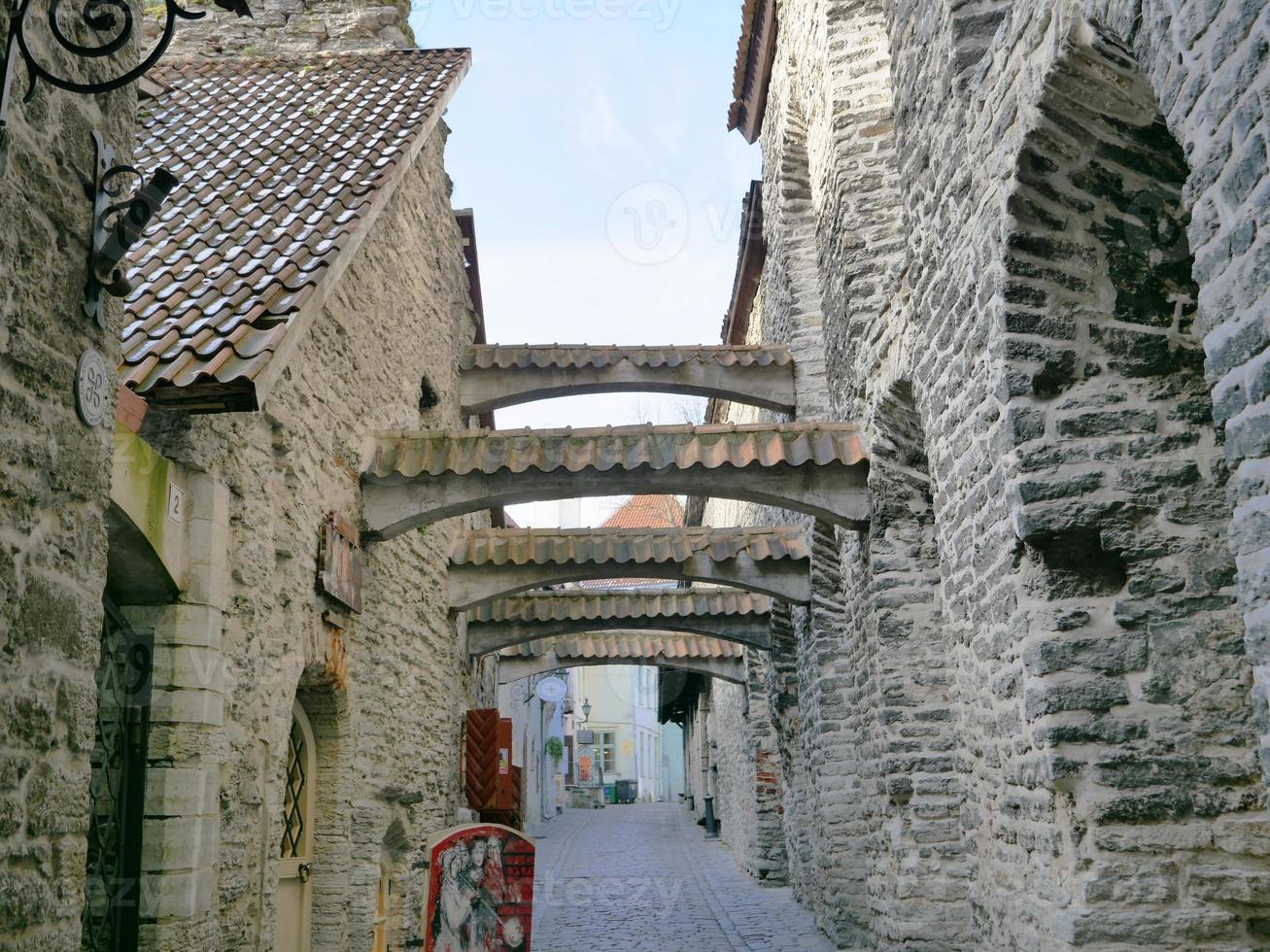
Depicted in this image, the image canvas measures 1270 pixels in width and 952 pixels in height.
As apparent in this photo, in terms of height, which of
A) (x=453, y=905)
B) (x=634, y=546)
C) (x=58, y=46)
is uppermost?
(x=58, y=46)

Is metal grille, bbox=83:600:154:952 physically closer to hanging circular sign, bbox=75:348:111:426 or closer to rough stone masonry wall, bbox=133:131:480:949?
rough stone masonry wall, bbox=133:131:480:949

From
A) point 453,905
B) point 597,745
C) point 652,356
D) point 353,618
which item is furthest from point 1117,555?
point 597,745

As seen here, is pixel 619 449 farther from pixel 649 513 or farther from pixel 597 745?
pixel 597 745

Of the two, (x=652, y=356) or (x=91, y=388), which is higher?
(x=652, y=356)

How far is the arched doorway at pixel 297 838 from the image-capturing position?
5953mm

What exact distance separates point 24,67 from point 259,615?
309 centimetres

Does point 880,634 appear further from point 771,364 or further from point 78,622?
point 78,622

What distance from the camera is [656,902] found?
11.0m

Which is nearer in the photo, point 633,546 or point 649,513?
point 633,546

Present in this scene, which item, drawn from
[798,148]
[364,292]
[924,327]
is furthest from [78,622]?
[798,148]

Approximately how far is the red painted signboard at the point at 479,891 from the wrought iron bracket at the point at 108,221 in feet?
11.9

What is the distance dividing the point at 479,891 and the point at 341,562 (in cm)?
196

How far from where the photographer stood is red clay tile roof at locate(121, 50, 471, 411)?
4.52m

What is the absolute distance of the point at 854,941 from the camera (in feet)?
25.7
